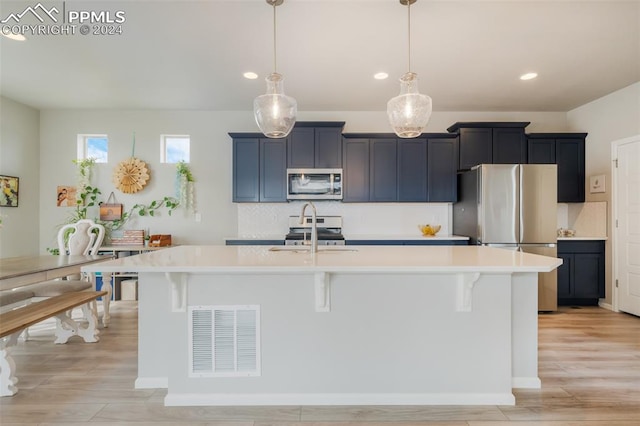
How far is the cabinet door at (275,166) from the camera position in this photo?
436cm

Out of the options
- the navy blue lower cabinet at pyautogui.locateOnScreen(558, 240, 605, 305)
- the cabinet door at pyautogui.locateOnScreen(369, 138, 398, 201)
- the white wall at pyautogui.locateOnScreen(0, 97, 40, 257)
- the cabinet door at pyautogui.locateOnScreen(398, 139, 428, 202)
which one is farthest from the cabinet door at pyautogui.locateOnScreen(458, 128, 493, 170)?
the white wall at pyautogui.locateOnScreen(0, 97, 40, 257)

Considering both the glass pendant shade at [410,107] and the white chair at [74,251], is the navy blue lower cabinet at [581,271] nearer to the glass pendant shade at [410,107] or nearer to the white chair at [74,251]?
the glass pendant shade at [410,107]

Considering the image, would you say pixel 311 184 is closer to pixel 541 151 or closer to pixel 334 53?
pixel 334 53

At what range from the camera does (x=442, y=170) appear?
14.5 feet

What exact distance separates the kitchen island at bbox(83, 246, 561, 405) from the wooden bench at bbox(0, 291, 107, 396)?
1.03 metres

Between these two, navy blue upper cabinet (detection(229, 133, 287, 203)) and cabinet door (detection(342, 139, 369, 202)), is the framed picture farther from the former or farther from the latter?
cabinet door (detection(342, 139, 369, 202))

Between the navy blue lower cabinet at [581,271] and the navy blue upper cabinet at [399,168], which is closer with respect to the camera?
the navy blue lower cabinet at [581,271]

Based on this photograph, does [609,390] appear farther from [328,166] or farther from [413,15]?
[328,166]

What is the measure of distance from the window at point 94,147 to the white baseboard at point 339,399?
410cm

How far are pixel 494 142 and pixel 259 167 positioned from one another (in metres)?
3.14

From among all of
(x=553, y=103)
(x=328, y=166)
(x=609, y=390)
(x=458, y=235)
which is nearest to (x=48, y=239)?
(x=328, y=166)

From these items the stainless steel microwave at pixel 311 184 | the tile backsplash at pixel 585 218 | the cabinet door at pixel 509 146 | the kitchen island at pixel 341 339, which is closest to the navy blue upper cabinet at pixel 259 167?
the stainless steel microwave at pixel 311 184

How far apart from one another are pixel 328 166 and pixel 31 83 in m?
3.56

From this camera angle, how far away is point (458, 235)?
176 inches
